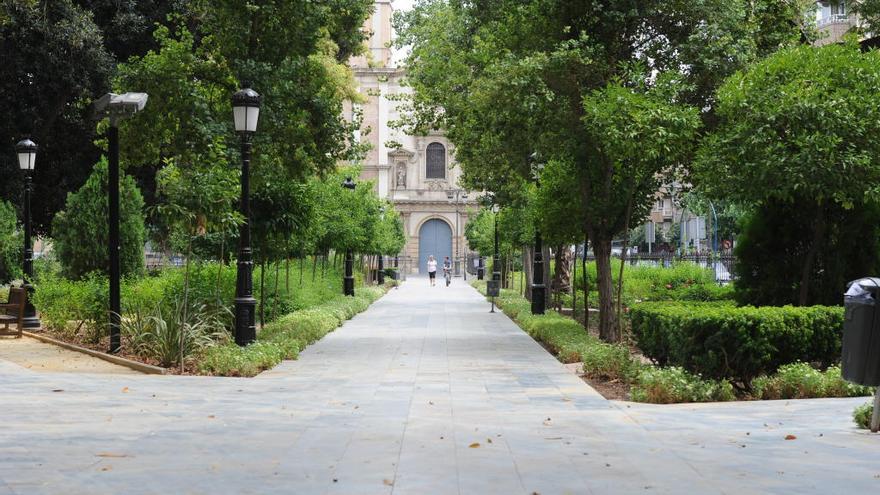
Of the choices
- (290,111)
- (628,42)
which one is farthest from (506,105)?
(290,111)

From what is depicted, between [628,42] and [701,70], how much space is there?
5.17ft

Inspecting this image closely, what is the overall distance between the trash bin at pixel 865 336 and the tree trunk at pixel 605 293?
371 inches

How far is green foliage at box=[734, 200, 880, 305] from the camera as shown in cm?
1424

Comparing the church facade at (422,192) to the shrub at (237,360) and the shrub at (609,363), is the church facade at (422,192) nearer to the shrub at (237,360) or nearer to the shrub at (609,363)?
the shrub at (237,360)

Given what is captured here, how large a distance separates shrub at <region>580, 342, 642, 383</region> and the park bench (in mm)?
11084

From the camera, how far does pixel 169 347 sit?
1462 cm

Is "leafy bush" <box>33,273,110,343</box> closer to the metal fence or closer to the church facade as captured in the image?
the metal fence

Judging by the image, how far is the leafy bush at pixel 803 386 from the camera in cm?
1116

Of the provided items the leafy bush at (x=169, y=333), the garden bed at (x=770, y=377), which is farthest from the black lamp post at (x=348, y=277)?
the garden bed at (x=770, y=377)

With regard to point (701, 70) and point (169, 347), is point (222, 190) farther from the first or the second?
point (701, 70)

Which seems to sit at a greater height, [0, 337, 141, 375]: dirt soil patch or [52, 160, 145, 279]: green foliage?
[52, 160, 145, 279]: green foliage

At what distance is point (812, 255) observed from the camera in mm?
14148

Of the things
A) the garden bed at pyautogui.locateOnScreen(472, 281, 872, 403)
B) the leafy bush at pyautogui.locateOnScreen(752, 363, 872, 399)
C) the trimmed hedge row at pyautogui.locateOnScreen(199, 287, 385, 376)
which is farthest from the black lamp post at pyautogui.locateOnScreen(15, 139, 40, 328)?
the leafy bush at pyautogui.locateOnScreen(752, 363, 872, 399)

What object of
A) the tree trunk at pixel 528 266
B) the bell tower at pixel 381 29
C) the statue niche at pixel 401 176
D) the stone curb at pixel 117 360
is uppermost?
the bell tower at pixel 381 29
